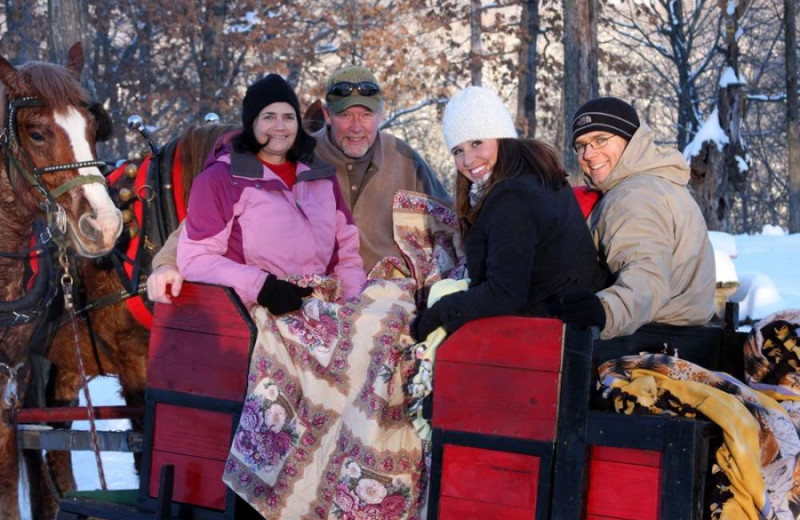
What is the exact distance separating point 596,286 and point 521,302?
1.25ft

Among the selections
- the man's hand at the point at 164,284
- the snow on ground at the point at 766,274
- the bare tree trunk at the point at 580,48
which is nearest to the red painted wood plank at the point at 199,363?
the man's hand at the point at 164,284

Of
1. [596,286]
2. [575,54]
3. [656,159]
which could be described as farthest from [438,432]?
[575,54]

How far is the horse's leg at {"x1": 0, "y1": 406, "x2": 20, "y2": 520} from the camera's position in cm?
378

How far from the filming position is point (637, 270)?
113 inches

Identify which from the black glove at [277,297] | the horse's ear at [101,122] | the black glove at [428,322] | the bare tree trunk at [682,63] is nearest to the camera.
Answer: the black glove at [428,322]

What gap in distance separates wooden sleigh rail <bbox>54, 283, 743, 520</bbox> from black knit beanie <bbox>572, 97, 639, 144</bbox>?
89 cm

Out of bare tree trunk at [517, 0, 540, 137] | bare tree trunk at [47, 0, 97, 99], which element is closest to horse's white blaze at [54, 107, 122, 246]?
bare tree trunk at [47, 0, 97, 99]

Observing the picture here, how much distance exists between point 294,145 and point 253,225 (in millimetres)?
383

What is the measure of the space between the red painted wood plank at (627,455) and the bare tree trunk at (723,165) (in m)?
11.4

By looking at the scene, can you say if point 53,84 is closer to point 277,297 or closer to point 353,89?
point 353,89

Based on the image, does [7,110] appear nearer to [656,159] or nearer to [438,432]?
[438,432]

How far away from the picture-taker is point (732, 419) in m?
2.36

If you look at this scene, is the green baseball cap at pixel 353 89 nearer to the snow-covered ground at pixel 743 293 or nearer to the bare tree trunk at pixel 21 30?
the snow-covered ground at pixel 743 293

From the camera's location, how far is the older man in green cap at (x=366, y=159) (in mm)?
4234
